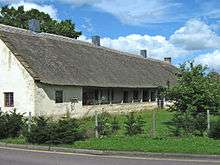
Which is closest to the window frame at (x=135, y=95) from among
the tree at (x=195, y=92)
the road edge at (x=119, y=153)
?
the tree at (x=195, y=92)

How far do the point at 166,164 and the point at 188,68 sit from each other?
45.3ft

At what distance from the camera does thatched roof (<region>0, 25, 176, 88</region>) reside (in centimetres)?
3116

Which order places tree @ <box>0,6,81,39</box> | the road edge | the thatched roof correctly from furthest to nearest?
tree @ <box>0,6,81,39</box> → the thatched roof → the road edge

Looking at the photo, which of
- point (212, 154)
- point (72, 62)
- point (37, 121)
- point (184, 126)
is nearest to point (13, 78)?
point (72, 62)

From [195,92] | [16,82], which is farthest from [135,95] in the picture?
[195,92]

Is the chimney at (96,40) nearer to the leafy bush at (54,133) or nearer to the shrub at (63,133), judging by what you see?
the leafy bush at (54,133)

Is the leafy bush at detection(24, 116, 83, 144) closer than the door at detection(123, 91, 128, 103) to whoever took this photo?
Yes

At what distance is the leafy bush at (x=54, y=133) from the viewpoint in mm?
18328

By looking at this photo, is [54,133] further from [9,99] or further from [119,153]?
[9,99]

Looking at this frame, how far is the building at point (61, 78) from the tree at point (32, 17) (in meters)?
14.0

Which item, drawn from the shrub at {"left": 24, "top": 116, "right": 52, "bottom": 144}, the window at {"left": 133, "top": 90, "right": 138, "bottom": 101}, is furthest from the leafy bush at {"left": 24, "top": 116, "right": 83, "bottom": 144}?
the window at {"left": 133, "top": 90, "right": 138, "bottom": 101}

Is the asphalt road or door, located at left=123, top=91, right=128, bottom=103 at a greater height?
door, located at left=123, top=91, right=128, bottom=103

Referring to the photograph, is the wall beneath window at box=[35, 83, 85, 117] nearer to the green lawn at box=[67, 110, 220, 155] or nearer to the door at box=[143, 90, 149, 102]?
the green lawn at box=[67, 110, 220, 155]

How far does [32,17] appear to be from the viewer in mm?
59812
